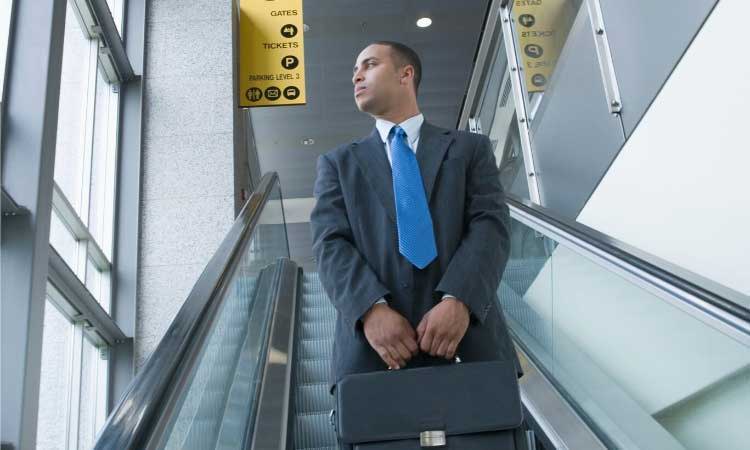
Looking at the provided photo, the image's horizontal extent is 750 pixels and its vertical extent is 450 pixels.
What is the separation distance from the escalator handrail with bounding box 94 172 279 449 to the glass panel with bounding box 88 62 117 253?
4034mm

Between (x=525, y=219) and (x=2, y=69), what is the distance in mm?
3260

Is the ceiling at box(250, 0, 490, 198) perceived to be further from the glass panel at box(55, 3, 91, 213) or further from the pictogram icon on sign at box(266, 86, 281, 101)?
the glass panel at box(55, 3, 91, 213)

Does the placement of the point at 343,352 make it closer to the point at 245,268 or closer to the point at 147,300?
the point at 245,268

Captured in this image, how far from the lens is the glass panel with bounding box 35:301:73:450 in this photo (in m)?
5.29

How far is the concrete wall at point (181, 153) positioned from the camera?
6.88m

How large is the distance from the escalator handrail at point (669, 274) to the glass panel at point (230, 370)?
55.8 inches

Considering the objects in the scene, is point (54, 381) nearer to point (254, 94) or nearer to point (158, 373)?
point (254, 94)

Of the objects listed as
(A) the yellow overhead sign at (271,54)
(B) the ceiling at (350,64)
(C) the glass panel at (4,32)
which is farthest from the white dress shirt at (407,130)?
(B) the ceiling at (350,64)

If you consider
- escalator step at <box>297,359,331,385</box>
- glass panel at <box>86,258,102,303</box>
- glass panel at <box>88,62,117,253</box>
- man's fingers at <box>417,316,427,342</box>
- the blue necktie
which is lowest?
man's fingers at <box>417,316,427,342</box>

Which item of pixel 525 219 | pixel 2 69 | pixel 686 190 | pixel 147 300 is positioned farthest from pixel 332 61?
pixel 686 190

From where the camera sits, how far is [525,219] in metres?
4.31

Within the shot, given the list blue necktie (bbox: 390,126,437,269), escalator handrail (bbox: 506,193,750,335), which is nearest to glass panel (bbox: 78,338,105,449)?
escalator handrail (bbox: 506,193,750,335)

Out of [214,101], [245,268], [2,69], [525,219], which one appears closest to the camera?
[245,268]

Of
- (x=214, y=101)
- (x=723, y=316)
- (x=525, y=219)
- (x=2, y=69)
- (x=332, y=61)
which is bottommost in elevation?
(x=723, y=316)
